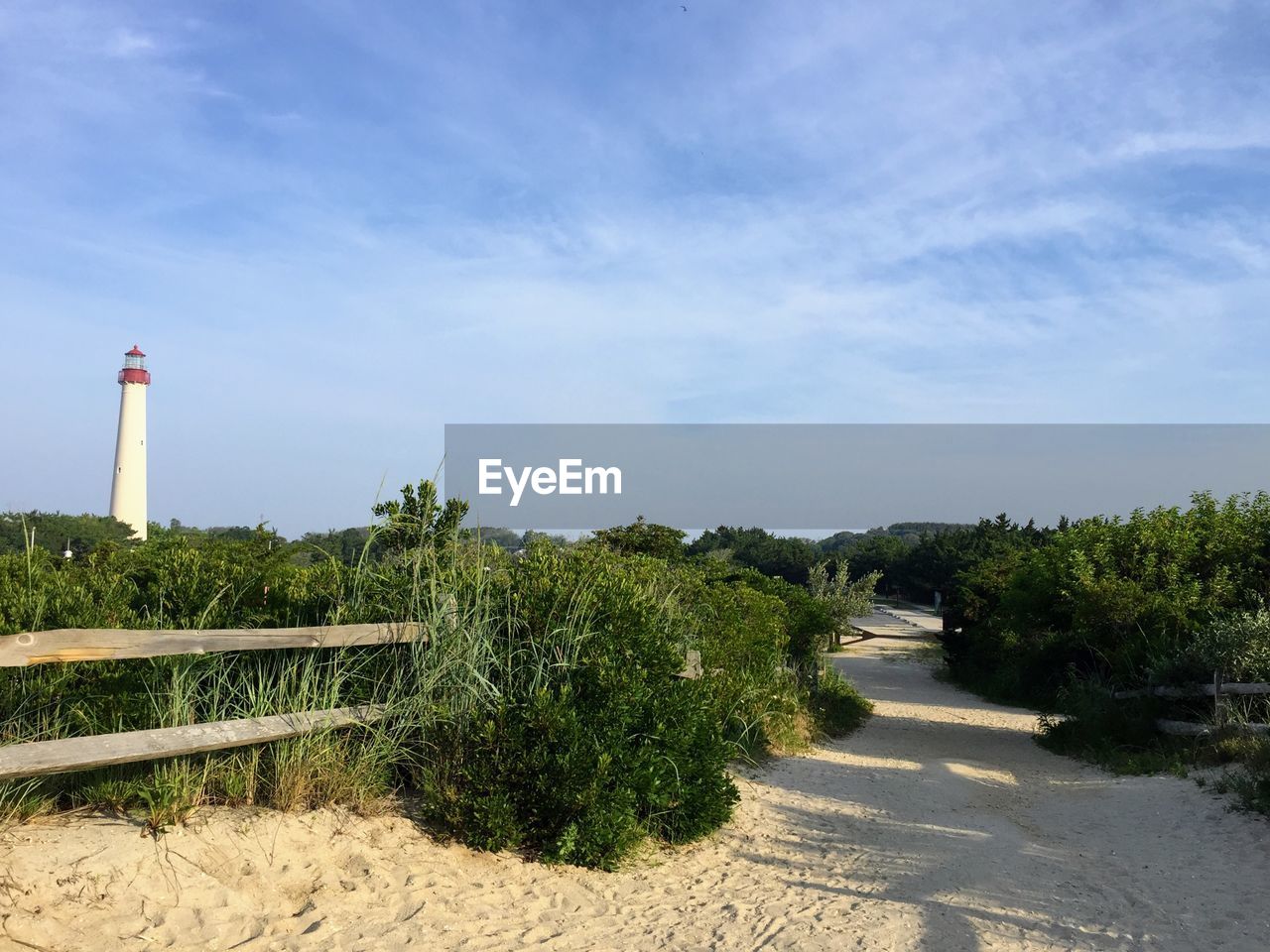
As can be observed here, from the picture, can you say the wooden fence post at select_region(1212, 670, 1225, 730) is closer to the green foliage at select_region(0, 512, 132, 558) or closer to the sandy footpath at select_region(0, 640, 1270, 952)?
the sandy footpath at select_region(0, 640, 1270, 952)

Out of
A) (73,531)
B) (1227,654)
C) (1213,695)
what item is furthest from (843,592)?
(73,531)

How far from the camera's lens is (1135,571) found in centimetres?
1536

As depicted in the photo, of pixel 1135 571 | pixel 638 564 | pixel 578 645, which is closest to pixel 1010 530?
pixel 1135 571

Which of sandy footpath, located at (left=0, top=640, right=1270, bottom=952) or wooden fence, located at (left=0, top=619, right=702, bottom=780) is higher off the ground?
wooden fence, located at (left=0, top=619, right=702, bottom=780)

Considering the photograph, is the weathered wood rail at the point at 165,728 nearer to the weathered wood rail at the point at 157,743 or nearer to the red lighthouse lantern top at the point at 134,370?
the weathered wood rail at the point at 157,743

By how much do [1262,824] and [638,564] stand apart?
589 cm

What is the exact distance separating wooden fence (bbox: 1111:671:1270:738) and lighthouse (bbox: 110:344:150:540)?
5199 cm

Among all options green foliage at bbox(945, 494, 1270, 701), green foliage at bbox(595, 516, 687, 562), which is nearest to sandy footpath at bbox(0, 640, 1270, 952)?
green foliage at bbox(945, 494, 1270, 701)

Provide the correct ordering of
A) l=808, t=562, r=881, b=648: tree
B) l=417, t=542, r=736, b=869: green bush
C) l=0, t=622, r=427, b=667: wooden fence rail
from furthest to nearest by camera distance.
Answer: l=808, t=562, r=881, b=648: tree → l=417, t=542, r=736, b=869: green bush → l=0, t=622, r=427, b=667: wooden fence rail

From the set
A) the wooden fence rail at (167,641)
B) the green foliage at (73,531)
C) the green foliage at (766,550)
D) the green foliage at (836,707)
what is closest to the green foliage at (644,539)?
the green foliage at (836,707)

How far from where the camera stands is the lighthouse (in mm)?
52625

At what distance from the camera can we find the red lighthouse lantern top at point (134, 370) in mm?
53250

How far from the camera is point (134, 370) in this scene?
53.6 m

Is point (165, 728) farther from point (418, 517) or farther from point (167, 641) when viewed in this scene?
point (418, 517)
